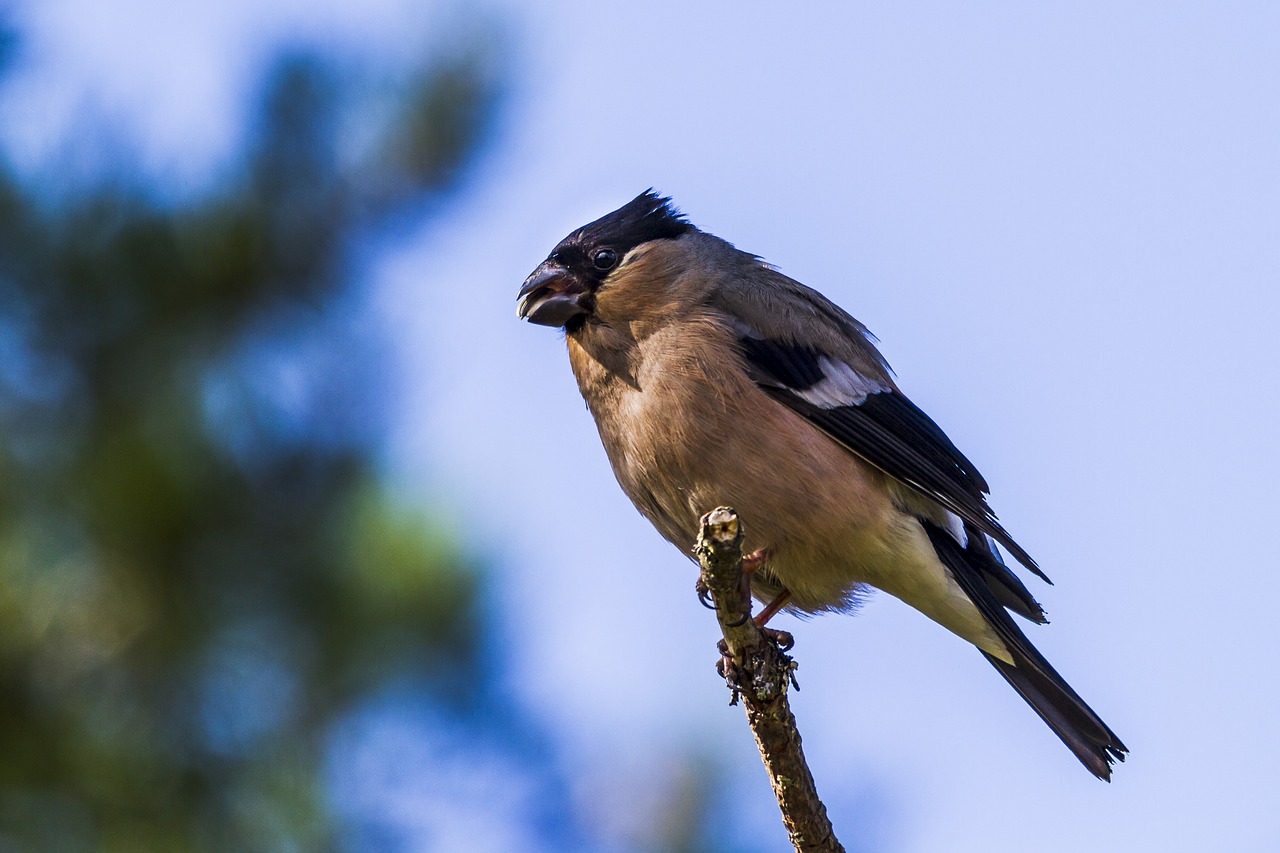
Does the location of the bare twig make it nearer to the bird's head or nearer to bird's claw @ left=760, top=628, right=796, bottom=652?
bird's claw @ left=760, top=628, right=796, bottom=652

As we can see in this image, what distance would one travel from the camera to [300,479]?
6.91m

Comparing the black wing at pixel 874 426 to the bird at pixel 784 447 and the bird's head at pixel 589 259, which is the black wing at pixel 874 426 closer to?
the bird at pixel 784 447

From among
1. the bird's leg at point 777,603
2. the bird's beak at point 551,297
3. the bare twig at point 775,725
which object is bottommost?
the bare twig at point 775,725

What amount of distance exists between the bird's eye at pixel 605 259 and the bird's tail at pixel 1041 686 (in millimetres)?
1595

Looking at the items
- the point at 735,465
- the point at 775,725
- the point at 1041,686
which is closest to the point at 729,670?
the point at 775,725

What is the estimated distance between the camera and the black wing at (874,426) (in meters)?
5.12

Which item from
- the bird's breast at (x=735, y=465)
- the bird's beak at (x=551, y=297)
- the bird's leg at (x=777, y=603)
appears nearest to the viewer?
the bird's breast at (x=735, y=465)

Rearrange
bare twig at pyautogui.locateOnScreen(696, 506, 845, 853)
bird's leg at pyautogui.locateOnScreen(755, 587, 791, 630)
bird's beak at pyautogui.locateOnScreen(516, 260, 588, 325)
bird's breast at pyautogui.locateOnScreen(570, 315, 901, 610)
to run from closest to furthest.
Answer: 1. bare twig at pyautogui.locateOnScreen(696, 506, 845, 853)
2. bird's breast at pyautogui.locateOnScreen(570, 315, 901, 610)
3. bird's leg at pyautogui.locateOnScreen(755, 587, 791, 630)
4. bird's beak at pyautogui.locateOnScreen(516, 260, 588, 325)

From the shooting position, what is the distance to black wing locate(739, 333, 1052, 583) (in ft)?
16.8

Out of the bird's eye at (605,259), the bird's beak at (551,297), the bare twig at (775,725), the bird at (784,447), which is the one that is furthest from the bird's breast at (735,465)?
the bare twig at (775,725)

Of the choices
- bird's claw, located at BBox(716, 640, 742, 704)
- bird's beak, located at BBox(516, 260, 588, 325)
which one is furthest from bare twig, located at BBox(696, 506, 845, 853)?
bird's beak, located at BBox(516, 260, 588, 325)

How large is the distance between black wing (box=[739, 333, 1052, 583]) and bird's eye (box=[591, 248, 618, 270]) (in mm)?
701

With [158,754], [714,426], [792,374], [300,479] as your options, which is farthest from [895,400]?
[158,754]

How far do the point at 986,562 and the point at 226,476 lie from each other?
3.54m
